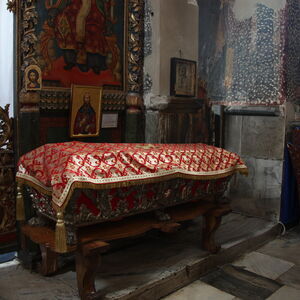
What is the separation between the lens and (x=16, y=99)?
320 cm

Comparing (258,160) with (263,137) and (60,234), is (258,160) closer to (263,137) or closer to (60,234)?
(263,137)

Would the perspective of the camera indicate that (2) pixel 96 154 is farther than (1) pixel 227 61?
No

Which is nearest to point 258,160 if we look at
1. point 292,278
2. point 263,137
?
point 263,137

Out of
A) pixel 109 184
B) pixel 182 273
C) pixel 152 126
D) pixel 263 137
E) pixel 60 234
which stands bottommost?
pixel 182 273

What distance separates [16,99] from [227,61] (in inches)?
112

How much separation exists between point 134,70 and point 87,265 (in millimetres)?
2129

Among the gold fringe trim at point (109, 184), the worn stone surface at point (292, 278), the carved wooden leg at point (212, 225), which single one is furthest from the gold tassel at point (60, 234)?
the worn stone surface at point (292, 278)

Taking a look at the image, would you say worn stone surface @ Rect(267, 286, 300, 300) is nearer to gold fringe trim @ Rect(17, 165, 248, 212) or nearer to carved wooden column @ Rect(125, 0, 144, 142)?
gold fringe trim @ Rect(17, 165, 248, 212)

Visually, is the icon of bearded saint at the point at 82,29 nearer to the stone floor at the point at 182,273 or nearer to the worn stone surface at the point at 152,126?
the worn stone surface at the point at 152,126

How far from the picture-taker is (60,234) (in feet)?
7.89

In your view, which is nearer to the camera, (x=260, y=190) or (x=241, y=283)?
(x=241, y=283)

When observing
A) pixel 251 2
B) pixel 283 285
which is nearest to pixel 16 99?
pixel 283 285

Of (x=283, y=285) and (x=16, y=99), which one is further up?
(x=16, y=99)

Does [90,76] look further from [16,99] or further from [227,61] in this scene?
[227,61]
